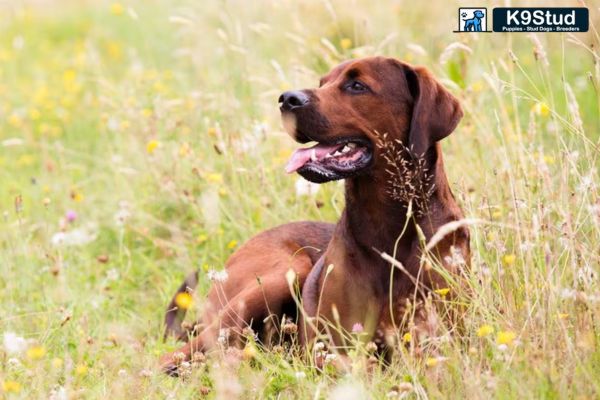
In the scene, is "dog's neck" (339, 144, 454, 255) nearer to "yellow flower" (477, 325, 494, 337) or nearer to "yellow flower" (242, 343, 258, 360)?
"yellow flower" (242, 343, 258, 360)

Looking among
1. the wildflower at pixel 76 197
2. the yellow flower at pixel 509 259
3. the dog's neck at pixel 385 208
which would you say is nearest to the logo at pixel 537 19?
the dog's neck at pixel 385 208

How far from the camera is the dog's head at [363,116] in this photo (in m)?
4.18

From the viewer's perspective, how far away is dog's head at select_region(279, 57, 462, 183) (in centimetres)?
418

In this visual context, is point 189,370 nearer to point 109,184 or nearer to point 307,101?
point 307,101

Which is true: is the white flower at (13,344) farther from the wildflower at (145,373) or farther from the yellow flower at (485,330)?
the yellow flower at (485,330)

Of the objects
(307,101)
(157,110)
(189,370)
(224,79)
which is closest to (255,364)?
(189,370)

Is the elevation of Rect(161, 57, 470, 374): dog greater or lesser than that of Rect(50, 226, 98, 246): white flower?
greater

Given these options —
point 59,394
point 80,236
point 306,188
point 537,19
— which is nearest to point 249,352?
point 59,394

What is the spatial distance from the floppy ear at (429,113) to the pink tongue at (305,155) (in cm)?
33

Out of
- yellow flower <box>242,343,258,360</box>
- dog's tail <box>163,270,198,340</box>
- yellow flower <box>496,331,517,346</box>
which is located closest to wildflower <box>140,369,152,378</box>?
yellow flower <box>242,343,258,360</box>

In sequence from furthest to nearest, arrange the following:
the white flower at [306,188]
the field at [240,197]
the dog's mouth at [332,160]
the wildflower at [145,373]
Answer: the white flower at [306,188]
the dog's mouth at [332,160]
the wildflower at [145,373]
the field at [240,197]

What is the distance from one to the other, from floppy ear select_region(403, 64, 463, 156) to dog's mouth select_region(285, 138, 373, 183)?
0.68 feet

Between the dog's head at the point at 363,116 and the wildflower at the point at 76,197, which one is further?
the wildflower at the point at 76,197

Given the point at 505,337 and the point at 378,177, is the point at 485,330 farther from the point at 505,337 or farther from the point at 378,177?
the point at 378,177
